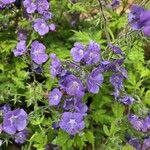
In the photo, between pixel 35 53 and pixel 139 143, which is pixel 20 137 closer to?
pixel 35 53

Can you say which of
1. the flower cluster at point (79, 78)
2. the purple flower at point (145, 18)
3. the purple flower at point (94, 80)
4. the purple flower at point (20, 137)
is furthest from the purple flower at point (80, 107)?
the purple flower at point (145, 18)

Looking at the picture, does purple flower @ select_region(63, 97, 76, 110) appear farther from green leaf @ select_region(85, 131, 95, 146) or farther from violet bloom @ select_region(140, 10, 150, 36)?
violet bloom @ select_region(140, 10, 150, 36)

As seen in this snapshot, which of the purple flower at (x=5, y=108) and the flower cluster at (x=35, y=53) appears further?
the purple flower at (x=5, y=108)

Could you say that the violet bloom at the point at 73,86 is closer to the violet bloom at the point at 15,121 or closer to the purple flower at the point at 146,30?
the violet bloom at the point at 15,121

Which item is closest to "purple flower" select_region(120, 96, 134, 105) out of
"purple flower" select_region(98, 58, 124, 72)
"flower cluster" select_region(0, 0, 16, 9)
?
"purple flower" select_region(98, 58, 124, 72)

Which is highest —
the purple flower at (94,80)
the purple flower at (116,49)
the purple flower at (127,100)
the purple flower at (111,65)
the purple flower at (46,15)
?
the purple flower at (116,49)

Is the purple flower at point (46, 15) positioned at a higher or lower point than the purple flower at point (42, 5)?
lower

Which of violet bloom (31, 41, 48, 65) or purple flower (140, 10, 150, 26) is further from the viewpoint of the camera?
violet bloom (31, 41, 48, 65)
